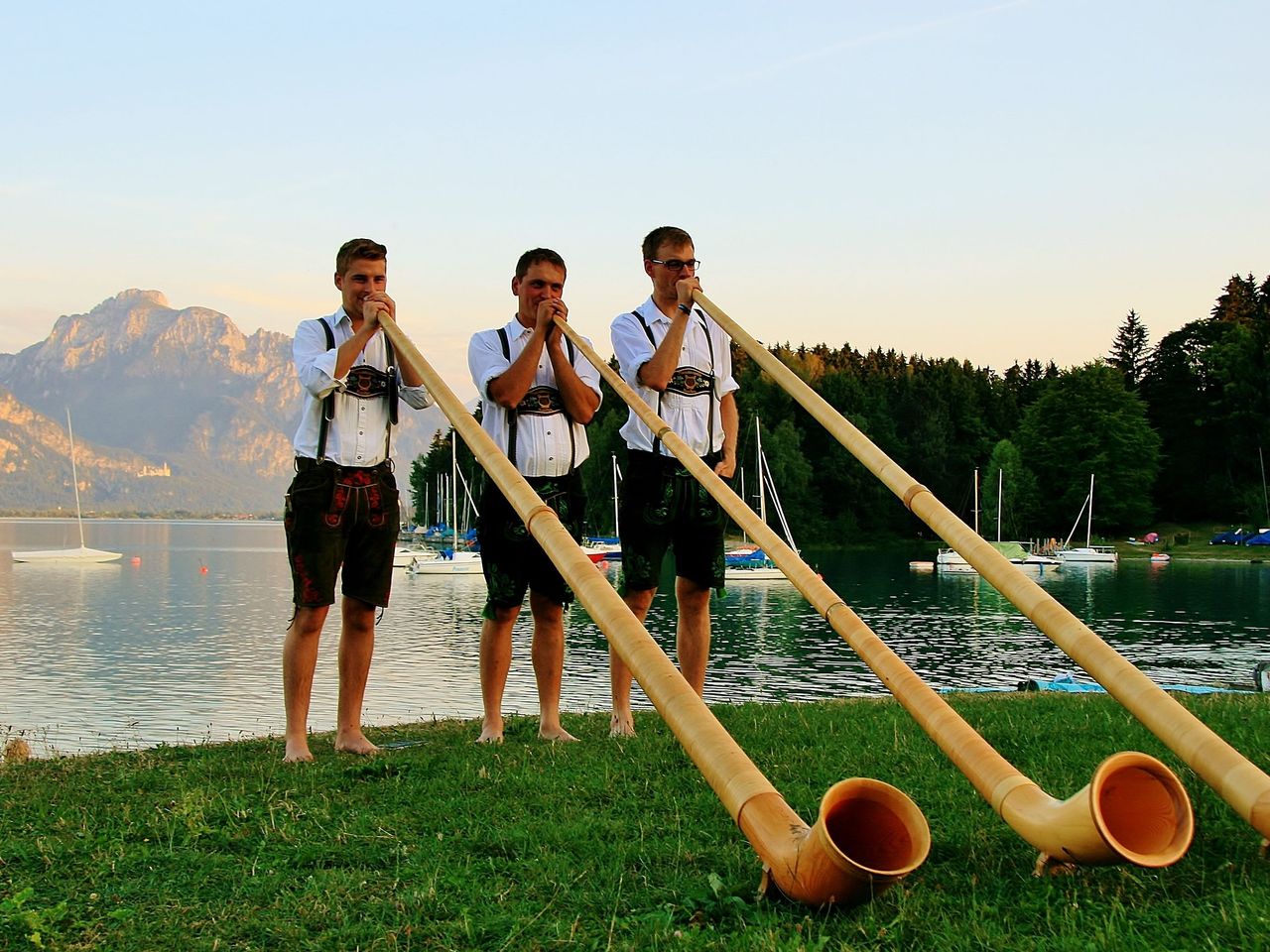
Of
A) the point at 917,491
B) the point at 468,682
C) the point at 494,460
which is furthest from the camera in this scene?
the point at 468,682

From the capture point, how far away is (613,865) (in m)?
3.64

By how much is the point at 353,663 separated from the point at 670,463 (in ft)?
6.55

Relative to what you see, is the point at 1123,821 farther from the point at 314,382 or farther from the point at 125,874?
the point at 314,382

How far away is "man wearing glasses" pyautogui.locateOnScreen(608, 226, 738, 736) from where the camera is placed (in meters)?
6.47

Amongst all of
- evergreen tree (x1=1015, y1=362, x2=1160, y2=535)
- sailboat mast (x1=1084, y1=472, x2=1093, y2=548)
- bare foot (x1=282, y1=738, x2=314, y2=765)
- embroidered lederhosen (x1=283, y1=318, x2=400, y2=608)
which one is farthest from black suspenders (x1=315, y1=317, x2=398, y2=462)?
evergreen tree (x1=1015, y1=362, x2=1160, y2=535)

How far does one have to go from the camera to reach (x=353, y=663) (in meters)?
6.30

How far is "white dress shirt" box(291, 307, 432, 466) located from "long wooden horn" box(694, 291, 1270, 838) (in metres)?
2.46

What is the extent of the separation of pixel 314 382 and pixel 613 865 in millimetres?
3160

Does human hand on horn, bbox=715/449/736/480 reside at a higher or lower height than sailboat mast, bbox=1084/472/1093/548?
higher

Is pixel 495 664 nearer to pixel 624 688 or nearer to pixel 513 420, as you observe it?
pixel 624 688

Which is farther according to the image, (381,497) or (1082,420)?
(1082,420)

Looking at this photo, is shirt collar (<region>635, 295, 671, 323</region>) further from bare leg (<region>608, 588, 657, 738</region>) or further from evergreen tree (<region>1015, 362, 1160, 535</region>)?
evergreen tree (<region>1015, 362, 1160, 535</region>)

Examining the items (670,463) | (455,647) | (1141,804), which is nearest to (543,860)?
(1141,804)

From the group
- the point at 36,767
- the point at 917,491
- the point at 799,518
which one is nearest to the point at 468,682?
the point at 36,767
